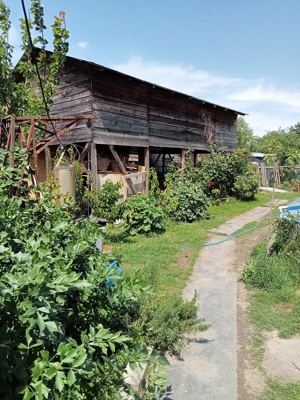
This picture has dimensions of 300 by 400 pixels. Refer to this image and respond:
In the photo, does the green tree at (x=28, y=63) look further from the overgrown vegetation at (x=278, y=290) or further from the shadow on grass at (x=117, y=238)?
the overgrown vegetation at (x=278, y=290)

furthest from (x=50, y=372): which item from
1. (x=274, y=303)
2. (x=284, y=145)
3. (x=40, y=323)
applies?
(x=284, y=145)

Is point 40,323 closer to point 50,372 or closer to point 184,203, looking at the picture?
point 50,372

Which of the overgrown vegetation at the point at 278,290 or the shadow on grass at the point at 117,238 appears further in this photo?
the shadow on grass at the point at 117,238

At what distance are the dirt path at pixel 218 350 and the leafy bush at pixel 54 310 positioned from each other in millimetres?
1400

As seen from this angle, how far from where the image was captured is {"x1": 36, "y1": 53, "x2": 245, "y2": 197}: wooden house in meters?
10.5

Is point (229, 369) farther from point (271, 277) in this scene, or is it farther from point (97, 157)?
point (97, 157)

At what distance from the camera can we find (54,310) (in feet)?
4.36

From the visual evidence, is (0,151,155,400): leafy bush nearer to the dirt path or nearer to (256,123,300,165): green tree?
the dirt path

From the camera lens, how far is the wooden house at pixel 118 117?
10461 millimetres

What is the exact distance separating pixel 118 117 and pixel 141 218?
4562 mm

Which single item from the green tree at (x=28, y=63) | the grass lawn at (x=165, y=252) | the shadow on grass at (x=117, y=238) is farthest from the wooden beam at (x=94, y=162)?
the green tree at (x=28, y=63)

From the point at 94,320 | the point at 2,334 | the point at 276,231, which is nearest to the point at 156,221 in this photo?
the point at 276,231

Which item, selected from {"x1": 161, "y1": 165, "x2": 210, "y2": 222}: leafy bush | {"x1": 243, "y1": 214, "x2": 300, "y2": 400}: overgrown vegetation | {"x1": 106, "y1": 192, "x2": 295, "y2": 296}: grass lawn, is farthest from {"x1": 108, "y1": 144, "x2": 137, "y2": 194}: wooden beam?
{"x1": 243, "y1": 214, "x2": 300, "y2": 400}: overgrown vegetation

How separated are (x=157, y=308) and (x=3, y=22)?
16.7 feet
